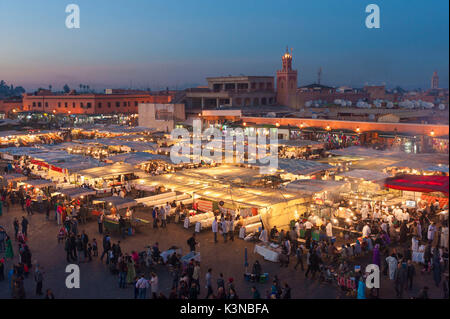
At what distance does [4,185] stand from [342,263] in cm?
1397

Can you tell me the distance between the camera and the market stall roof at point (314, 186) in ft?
42.6

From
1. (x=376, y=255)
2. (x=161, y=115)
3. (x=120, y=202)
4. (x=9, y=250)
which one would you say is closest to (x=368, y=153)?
(x=376, y=255)

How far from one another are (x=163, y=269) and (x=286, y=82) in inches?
1555

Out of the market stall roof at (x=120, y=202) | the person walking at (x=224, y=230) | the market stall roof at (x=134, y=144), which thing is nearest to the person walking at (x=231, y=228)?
the person walking at (x=224, y=230)

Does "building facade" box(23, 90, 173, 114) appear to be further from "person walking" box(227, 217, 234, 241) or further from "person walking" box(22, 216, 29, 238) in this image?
"person walking" box(227, 217, 234, 241)

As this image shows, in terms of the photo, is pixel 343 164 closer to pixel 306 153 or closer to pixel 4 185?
pixel 306 153

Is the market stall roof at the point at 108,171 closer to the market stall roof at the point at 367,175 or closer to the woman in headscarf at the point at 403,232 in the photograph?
the market stall roof at the point at 367,175

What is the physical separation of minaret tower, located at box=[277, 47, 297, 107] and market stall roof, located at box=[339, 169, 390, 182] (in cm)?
3358

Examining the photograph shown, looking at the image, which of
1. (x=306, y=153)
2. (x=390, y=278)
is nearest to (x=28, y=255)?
(x=390, y=278)

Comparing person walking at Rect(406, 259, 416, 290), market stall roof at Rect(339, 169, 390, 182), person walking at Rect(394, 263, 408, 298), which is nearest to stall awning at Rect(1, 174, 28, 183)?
market stall roof at Rect(339, 169, 390, 182)

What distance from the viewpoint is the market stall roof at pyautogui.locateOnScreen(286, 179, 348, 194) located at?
42.6ft

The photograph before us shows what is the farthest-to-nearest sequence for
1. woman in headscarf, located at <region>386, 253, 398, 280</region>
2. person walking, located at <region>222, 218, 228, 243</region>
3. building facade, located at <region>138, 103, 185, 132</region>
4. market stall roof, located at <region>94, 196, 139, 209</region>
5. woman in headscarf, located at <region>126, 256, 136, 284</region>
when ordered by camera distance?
building facade, located at <region>138, 103, 185, 132</region> → market stall roof, located at <region>94, 196, 139, 209</region> → person walking, located at <region>222, 218, 228, 243</region> → woman in headscarf, located at <region>126, 256, 136, 284</region> → woman in headscarf, located at <region>386, 253, 398, 280</region>

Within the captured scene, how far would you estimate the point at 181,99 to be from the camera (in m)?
49.1

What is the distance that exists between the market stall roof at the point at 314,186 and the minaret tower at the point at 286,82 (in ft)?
114
